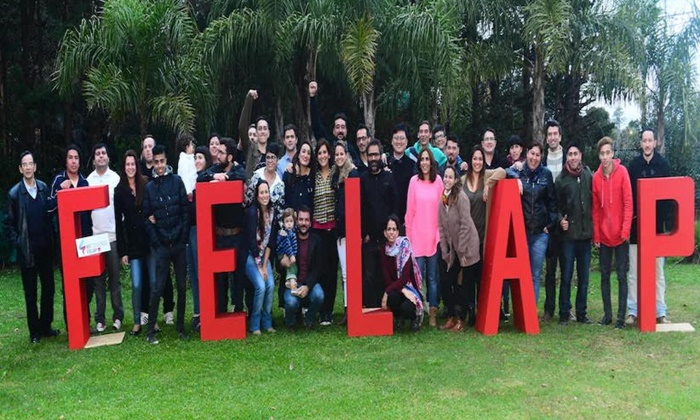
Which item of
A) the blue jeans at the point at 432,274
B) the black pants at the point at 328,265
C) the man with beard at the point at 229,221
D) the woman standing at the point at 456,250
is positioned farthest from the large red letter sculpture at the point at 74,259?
the woman standing at the point at 456,250

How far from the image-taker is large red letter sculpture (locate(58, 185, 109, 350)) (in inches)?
249

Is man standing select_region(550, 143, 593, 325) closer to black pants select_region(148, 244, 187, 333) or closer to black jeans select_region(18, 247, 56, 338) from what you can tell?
black pants select_region(148, 244, 187, 333)

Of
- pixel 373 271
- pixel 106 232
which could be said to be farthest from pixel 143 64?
pixel 373 271

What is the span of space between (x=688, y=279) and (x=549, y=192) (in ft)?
15.1

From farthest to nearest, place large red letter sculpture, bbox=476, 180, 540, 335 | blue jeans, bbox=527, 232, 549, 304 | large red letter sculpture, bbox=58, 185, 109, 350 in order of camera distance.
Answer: blue jeans, bbox=527, 232, 549, 304
large red letter sculpture, bbox=476, 180, 540, 335
large red letter sculpture, bbox=58, 185, 109, 350

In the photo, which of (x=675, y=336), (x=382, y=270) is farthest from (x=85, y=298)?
(x=675, y=336)

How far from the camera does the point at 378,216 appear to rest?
682cm

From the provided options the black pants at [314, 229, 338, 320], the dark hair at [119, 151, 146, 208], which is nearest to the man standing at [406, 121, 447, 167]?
the black pants at [314, 229, 338, 320]

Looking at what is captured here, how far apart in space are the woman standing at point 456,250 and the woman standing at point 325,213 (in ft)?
3.70

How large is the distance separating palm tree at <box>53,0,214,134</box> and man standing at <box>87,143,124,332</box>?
3.69 m

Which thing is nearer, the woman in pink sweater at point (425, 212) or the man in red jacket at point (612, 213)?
the man in red jacket at point (612, 213)

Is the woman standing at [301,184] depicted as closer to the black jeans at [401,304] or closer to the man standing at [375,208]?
the man standing at [375,208]

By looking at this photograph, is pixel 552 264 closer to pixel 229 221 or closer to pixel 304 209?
pixel 304 209

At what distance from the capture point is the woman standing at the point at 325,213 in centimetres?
677
